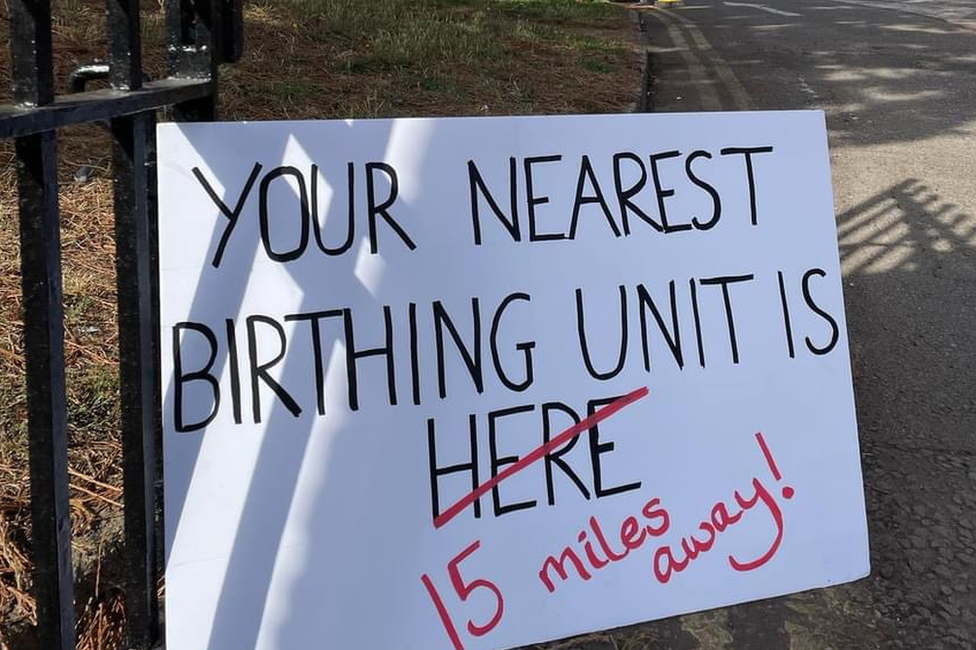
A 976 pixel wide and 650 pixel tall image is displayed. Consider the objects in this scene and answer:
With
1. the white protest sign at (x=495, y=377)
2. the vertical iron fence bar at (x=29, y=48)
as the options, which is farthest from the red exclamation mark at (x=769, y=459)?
the vertical iron fence bar at (x=29, y=48)

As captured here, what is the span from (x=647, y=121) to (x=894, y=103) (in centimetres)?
760

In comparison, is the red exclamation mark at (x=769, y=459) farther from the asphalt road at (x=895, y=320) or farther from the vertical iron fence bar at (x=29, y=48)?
the vertical iron fence bar at (x=29, y=48)

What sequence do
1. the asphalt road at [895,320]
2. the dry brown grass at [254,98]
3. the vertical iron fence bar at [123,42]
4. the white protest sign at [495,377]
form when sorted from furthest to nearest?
the asphalt road at [895,320] → the dry brown grass at [254,98] → the white protest sign at [495,377] → the vertical iron fence bar at [123,42]

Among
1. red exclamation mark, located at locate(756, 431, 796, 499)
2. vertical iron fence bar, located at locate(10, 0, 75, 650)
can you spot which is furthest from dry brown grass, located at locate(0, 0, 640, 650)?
red exclamation mark, located at locate(756, 431, 796, 499)

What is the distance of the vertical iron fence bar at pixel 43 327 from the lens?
1.24 meters

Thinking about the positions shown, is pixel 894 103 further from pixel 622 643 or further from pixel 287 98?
pixel 622 643

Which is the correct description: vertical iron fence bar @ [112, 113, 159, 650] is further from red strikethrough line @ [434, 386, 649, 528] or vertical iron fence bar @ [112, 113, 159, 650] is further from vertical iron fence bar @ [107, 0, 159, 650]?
red strikethrough line @ [434, 386, 649, 528]

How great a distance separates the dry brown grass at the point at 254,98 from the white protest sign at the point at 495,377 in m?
0.71

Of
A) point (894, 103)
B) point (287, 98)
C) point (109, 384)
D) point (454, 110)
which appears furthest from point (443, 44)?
point (109, 384)

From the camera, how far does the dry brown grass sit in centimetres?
213

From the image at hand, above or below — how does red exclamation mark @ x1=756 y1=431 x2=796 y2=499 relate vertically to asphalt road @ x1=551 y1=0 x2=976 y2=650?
above

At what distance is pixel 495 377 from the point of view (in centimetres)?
173

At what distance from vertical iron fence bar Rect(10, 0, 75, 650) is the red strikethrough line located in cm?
60

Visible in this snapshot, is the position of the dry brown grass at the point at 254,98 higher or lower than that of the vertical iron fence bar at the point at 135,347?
lower
